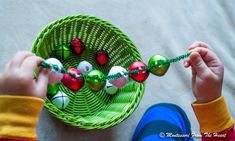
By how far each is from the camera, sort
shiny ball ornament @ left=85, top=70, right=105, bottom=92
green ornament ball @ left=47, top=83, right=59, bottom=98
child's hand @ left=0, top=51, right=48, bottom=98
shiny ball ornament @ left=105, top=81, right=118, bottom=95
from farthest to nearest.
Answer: shiny ball ornament @ left=105, top=81, right=118, bottom=95
green ornament ball @ left=47, top=83, right=59, bottom=98
shiny ball ornament @ left=85, top=70, right=105, bottom=92
child's hand @ left=0, top=51, right=48, bottom=98

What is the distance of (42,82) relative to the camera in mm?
619

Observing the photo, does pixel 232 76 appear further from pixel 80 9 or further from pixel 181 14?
pixel 80 9

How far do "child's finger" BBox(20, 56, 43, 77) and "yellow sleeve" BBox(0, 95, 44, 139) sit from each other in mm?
47

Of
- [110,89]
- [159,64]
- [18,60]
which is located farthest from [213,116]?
[18,60]

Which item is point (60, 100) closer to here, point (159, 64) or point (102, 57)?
point (102, 57)

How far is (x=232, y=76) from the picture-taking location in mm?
1074

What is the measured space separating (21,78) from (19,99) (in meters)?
0.04

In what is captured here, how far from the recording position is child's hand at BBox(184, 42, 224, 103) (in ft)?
2.17

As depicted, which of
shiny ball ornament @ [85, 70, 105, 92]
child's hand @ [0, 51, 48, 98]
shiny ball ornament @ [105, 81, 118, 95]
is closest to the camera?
child's hand @ [0, 51, 48, 98]

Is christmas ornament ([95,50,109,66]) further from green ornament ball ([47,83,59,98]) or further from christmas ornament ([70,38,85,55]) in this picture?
green ornament ball ([47,83,59,98])

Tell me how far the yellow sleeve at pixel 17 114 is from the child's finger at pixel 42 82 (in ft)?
0.06

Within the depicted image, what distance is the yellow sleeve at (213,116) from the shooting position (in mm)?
702

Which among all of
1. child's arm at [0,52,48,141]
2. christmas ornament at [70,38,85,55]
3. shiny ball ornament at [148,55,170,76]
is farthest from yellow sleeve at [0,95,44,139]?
christmas ornament at [70,38,85,55]

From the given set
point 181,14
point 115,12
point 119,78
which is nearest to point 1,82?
point 119,78
